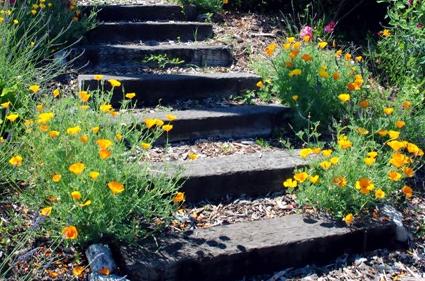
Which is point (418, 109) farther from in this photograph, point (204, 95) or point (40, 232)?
point (40, 232)

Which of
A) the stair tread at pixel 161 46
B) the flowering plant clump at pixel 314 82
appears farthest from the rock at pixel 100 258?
the stair tread at pixel 161 46

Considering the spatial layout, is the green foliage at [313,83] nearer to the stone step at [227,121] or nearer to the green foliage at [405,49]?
the stone step at [227,121]

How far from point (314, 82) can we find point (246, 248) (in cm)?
180

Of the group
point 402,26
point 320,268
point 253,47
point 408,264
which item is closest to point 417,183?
point 408,264

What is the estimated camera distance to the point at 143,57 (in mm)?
5270

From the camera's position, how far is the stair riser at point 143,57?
5.09m

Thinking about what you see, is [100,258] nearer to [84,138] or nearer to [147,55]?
[84,138]

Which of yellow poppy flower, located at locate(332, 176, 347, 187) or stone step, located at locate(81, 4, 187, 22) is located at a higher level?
stone step, located at locate(81, 4, 187, 22)

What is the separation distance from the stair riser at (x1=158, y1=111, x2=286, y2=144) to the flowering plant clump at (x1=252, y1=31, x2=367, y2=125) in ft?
0.75

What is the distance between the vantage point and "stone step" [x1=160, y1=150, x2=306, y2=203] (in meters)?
3.65

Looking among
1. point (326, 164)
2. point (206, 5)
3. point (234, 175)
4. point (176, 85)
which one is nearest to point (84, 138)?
point (234, 175)

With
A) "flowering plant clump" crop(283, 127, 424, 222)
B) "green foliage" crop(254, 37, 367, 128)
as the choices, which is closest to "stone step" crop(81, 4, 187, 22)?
"green foliage" crop(254, 37, 367, 128)

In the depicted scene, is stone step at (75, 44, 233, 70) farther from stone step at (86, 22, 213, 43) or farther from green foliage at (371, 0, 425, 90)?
green foliage at (371, 0, 425, 90)

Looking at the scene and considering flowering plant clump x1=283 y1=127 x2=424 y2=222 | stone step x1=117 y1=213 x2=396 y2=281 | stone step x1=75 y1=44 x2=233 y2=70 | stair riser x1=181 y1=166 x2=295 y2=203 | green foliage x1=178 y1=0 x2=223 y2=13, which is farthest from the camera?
green foliage x1=178 y1=0 x2=223 y2=13
